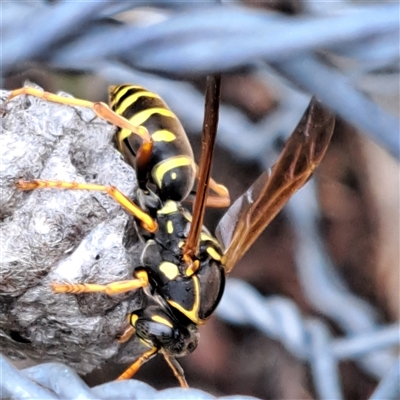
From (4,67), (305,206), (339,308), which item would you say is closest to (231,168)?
(305,206)

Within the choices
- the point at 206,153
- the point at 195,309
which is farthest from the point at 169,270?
the point at 206,153

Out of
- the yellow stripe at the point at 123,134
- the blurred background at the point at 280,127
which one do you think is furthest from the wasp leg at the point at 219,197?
the yellow stripe at the point at 123,134

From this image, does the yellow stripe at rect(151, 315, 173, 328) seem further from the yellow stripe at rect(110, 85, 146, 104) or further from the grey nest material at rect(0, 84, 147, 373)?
the yellow stripe at rect(110, 85, 146, 104)

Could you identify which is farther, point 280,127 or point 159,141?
point 280,127

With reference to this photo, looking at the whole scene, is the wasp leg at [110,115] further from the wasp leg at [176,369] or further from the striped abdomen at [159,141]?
the wasp leg at [176,369]

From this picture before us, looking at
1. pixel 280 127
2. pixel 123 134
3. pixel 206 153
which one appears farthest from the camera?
pixel 280 127

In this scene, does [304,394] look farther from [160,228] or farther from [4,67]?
[4,67]

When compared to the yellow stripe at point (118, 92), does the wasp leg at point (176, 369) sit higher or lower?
lower

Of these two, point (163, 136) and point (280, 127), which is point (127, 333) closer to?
point (163, 136)
